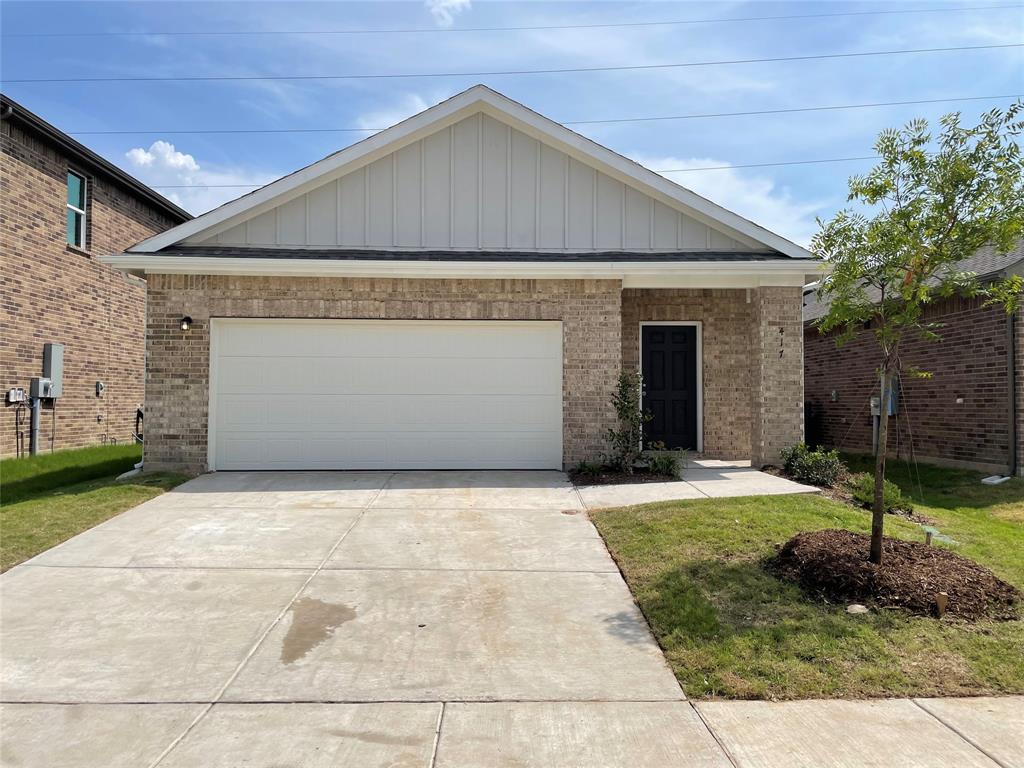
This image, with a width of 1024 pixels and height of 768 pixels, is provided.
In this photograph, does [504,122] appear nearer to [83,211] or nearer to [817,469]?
[817,469]

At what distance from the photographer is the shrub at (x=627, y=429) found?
1012 centimetres

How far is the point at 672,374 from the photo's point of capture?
12.3m

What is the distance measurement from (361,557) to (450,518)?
1.51m

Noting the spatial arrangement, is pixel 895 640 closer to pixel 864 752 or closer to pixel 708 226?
pixel 864 752

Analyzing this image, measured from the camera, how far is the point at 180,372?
10.2 metres

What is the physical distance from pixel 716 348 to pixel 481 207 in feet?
15.4

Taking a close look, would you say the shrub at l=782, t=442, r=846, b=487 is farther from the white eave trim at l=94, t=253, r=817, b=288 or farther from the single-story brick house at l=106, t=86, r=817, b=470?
the white eave trim at l=94, t=253, r=817, b=288

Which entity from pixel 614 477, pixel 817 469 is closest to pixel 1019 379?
pixel 817 469

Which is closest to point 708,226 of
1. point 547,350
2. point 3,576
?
point 547,350

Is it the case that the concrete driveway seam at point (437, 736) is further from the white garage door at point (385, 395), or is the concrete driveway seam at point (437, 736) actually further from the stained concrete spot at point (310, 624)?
the white garage door at point (385, 395)

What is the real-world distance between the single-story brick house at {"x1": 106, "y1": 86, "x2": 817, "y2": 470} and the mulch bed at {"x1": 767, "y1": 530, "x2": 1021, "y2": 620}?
4.84 meters

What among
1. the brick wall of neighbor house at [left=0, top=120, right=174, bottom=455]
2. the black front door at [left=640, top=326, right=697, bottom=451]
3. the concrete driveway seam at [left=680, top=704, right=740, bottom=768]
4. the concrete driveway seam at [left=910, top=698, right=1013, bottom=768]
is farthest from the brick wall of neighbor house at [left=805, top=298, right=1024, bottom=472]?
the brick wall of neighbor house at [left=0, top=120, right=174, bottom=455]

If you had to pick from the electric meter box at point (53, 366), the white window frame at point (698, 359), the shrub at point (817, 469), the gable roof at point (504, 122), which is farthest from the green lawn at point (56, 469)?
the shrub at point (817, 469)

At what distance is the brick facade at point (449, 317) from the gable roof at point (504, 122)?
0.89 m
